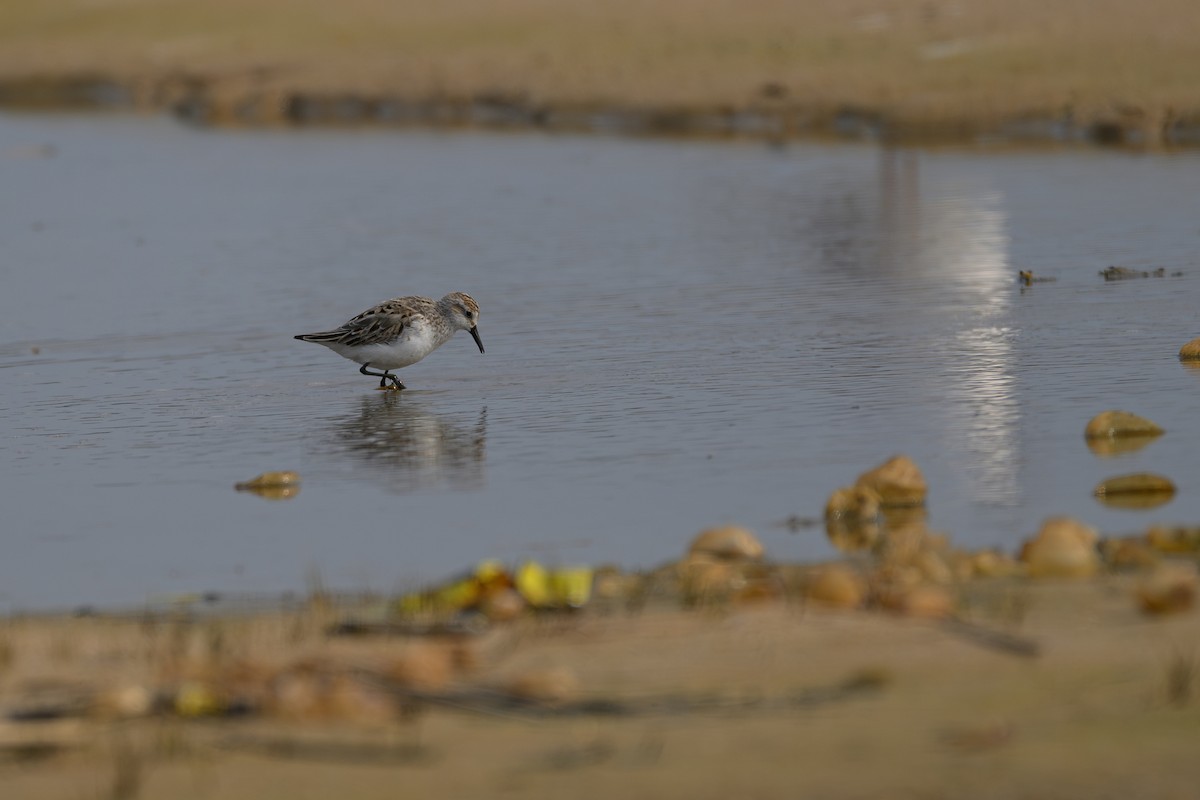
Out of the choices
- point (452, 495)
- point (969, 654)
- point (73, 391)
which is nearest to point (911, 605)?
point (969, 654)

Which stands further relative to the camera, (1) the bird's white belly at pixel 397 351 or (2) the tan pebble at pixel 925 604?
(1) the bird's white belly at pixel 397 351

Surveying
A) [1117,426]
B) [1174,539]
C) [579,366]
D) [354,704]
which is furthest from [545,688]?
[579,366]

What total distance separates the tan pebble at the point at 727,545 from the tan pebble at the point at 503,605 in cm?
109

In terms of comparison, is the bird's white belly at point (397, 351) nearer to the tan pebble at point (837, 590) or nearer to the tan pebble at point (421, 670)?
the tan pebble at point (837, 590)

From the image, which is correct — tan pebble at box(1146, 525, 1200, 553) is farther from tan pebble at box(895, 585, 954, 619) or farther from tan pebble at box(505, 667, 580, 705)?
tan pebble at box(505, 667, 580, 705)

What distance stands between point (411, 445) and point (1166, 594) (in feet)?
18.1

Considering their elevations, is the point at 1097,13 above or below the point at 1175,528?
above

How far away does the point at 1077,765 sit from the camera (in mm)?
4809

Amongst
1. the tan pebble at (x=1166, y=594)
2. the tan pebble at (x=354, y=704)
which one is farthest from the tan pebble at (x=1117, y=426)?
the tan pebble at (x=354, y=704)

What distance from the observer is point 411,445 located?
10.7 m

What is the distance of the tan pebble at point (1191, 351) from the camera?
1166cm

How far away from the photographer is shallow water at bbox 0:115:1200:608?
28.3ft

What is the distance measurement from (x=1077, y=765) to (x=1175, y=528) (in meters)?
3.00

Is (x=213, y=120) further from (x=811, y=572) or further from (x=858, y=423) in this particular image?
(x=811, y=572)
